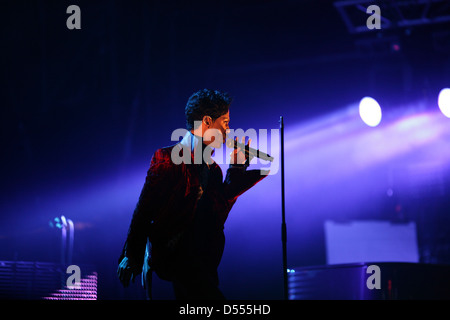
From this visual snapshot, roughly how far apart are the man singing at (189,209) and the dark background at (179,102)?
11.8 feet

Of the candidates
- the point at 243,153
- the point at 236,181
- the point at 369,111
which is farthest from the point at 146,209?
the point at 369,111

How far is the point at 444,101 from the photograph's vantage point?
7.38 m

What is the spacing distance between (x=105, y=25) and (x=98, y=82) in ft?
2.46

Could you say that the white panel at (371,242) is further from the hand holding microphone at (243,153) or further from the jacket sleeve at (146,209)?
the jacket sleeve at (146,209)

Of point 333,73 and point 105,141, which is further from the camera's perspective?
point 333,73

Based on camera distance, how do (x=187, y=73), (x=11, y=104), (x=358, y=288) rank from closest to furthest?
(x=358, y=288)
(x=11, y=104)
(x=187, y=73)

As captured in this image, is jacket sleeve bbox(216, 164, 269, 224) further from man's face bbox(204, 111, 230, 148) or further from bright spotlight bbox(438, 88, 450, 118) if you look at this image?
bright spotlight bbox(438, 88, 450, 118)

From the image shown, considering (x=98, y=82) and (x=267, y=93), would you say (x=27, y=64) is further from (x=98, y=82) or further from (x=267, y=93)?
(x=267, y=93)

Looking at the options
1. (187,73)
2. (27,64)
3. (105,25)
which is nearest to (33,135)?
(27,64)

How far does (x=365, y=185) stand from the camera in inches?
336

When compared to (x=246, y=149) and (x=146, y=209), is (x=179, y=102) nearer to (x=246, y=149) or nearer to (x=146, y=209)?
(x=246, y=149)

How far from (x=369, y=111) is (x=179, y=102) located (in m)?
2.81

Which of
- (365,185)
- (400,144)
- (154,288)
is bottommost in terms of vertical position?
(154,288)

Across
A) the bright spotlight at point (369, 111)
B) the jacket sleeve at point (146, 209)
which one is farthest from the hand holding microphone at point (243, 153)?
the bright spotlight at point (369, 111)
